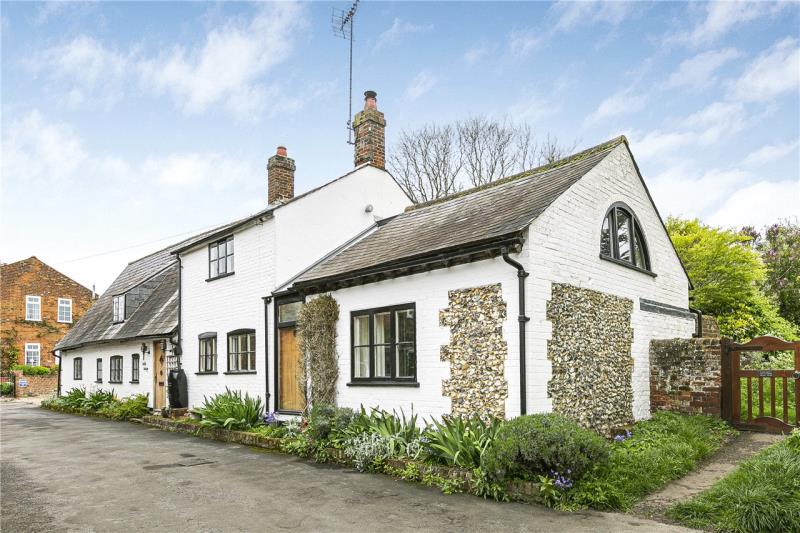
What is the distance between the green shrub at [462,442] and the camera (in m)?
7.84

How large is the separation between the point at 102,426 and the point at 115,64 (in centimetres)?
1060

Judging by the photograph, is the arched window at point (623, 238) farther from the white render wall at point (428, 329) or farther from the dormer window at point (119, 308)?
the dormer window at point (119, 308)

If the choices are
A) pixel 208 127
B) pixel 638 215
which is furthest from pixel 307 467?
pixel 208 127

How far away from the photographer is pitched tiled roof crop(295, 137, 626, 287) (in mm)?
9820

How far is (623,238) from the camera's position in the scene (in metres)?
12.3

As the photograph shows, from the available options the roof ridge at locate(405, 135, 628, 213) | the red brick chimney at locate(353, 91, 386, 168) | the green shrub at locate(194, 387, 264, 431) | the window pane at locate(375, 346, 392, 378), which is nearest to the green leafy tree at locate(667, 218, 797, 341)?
the roof ridge at locate(405, 135, 628, 213)

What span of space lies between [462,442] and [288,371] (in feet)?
21.5

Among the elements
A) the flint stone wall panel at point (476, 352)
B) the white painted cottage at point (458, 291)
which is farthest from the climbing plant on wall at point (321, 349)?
the flint stone wall panel at point (476, 352)

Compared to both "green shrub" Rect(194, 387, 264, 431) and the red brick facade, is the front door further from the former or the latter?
the red brick facade

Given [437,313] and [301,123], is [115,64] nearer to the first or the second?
[301,123]

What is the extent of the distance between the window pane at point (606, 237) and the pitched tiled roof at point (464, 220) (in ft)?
4.18

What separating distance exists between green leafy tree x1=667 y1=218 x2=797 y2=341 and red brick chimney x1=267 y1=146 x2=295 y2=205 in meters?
13.8

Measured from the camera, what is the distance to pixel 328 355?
12078mm

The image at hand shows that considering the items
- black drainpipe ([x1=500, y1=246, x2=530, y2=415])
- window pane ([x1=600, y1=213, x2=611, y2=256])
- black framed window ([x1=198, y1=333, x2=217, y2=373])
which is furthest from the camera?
black framed window ([x1=198, y1=333, x2=217, y2=373])
